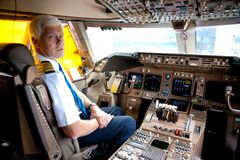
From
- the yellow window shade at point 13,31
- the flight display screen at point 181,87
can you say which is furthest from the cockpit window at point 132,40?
the yellow window shade at point 13,31

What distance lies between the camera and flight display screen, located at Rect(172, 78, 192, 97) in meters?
2.16

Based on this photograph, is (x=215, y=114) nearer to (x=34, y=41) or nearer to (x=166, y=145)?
(x=166, y=145)

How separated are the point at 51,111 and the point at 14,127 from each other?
225 mm

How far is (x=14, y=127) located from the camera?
1.12 metres

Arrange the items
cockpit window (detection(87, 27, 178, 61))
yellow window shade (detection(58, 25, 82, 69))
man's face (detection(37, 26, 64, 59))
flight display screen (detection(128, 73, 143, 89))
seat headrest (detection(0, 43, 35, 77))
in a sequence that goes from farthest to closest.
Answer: yellow window shade (detection(58, 25, 82, 69)) < cockpit window (detection(87, 27, 178, 61)) < flight display screen (detection(128, 73, 143, 89)) < man's face (detection(37, 26, 64, 59)) < seat headrest (detection(0, 43, 35, 77))

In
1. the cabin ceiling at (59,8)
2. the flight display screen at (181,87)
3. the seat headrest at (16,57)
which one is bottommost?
the flight display screen at (181,87)

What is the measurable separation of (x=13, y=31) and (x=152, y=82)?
1.86 meters

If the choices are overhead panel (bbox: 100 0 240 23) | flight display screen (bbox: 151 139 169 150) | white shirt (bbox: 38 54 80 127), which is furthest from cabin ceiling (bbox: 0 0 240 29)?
flight display screen (bbox: 151 139 169 150)

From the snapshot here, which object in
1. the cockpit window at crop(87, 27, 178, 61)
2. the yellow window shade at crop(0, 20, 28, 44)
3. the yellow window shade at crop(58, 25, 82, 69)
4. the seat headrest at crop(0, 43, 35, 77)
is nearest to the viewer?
the seat headrest at crop(0, 43, 35, 77)

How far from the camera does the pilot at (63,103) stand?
A: 1.17 m

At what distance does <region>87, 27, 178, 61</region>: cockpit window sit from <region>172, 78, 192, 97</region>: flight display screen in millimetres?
501

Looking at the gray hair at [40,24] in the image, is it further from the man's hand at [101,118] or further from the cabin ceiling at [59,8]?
the cabin ceiling at [59,8]

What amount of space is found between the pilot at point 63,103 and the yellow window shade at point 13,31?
127 cm

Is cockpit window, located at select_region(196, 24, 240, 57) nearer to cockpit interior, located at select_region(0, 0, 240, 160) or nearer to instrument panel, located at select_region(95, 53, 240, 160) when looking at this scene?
cockpit interior, located at select_region(0, 0, 240, 160)
